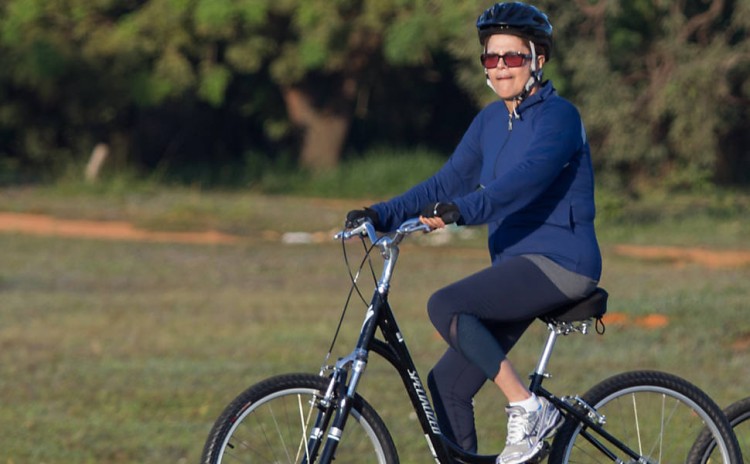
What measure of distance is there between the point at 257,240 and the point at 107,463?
16.1 m

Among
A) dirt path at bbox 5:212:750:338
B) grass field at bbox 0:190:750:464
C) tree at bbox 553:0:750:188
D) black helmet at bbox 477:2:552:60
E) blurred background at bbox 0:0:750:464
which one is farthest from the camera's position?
tree at bbox 553:0:750:188

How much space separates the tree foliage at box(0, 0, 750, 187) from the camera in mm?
22672

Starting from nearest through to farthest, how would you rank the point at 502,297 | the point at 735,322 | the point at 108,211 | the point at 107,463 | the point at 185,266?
the point at 502,297 < the point at 107,463 < the point at 735,322 < the point at 185,266 < the point at 108,211

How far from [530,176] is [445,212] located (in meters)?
0.31

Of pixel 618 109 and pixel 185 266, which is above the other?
pixel 618 109

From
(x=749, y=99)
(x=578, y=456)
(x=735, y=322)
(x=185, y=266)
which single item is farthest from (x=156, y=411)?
(x=749, y=99)

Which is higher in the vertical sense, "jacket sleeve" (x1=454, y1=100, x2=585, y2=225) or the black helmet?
the black helmet

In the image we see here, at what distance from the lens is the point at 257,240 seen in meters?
23.6

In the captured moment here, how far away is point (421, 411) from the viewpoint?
16.7ft

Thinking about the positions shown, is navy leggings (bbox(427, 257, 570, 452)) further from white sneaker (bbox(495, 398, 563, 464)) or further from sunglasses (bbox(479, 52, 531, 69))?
sunglasses (bbox(479, 52, 531, 69))

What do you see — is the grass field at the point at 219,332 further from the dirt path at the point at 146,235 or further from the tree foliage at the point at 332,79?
the tree foliage at the point at 332,79

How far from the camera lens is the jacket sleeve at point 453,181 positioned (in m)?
5.37

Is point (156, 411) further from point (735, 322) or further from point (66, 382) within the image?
point (735, 322)

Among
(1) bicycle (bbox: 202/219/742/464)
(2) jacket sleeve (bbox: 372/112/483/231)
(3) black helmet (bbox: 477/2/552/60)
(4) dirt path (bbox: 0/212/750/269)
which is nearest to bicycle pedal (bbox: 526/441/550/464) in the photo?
(1) bicycle (bbox: 202/219/742/464)
